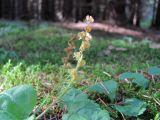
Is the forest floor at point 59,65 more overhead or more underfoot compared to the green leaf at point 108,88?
more underfoot

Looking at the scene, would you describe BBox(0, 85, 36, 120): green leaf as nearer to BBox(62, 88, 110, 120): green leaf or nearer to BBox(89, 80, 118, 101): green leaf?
BBox(62, 88, 110, 120): green leaf

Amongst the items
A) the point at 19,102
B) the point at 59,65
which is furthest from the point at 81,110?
the point at 59,65

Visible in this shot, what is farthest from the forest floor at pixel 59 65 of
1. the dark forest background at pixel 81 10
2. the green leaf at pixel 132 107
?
the dark forest background at pixel 81 10

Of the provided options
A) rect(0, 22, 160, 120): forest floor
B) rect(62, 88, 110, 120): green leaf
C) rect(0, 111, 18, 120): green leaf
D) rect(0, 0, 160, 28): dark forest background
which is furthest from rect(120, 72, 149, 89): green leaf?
rect(0, 0, 160, 28): dark forest background

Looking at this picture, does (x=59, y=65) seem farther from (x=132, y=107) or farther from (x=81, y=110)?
(x=81, y=110)

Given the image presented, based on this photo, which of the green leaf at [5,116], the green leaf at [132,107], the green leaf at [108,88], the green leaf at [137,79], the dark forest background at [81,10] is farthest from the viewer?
the dark forest background at [81,10]

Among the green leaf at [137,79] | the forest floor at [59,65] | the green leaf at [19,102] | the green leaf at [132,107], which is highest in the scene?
the green leaf at [19,102]

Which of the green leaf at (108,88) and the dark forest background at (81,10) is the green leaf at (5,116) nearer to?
the green leaf at (108,88)
